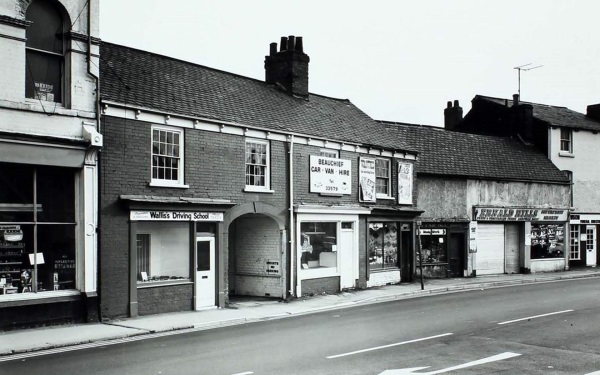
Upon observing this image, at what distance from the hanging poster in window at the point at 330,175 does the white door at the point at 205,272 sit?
5.19 meters

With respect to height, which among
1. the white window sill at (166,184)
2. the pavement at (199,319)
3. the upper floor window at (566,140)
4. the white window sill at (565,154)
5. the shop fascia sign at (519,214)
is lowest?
the pavement at (199,319)

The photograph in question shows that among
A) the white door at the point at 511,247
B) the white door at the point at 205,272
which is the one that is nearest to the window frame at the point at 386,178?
the white door at the point at 205,272

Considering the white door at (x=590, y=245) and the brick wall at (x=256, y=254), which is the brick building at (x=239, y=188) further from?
the white door at (x=590, y=245)

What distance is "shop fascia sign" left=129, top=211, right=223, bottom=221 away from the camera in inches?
709

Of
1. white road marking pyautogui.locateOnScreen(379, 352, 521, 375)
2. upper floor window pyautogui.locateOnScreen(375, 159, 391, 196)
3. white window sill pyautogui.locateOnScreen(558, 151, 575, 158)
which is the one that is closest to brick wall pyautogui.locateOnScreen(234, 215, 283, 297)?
upper floor window pyautogui.locateOnScreen(375, 159, 391, 196)

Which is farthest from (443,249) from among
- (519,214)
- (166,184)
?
(166,184)

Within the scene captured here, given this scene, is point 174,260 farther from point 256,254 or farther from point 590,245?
point 590,245

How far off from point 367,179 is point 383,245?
3.09m

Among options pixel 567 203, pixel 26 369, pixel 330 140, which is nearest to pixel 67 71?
pixel 26 369

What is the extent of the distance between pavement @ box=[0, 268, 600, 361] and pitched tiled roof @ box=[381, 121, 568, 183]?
237 inches

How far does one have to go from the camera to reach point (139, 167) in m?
18.2

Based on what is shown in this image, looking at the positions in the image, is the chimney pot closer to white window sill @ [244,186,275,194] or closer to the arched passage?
white window sill @ [244,186,275,194]

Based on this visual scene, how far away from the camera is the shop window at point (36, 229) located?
51.2ft

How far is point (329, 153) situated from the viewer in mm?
25047
